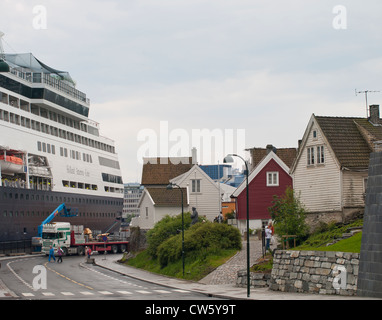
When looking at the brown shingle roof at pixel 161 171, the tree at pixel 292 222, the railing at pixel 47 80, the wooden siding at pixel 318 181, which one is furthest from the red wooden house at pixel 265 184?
the railing at pixel 47 80

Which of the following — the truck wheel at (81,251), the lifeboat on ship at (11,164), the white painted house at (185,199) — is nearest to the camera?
the white painted house at (185,199)

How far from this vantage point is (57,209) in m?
74.2

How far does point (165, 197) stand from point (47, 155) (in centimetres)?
2525

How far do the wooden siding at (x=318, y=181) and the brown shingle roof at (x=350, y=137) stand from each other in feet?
1.47

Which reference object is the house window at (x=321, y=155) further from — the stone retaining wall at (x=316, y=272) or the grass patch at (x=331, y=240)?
the stone retaining wall at (x=316, y=272)

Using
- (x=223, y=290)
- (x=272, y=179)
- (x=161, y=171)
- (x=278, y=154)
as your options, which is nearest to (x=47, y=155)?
(x=161, y=171)

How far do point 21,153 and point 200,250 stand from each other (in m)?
37.7

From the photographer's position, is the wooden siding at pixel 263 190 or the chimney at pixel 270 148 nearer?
the wooden siding at pixel 263 190

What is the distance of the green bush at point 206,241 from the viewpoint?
42.9 m

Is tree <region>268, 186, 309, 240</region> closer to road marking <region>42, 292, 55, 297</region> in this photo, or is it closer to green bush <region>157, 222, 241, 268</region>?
green bush <region>157, 222, 241, 268</region>

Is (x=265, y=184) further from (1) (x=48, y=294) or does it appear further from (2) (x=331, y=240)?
(1) (x=48, y=294)

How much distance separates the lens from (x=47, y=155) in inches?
3182

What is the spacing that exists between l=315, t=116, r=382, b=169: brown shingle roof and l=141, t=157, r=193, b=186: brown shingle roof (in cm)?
3297
